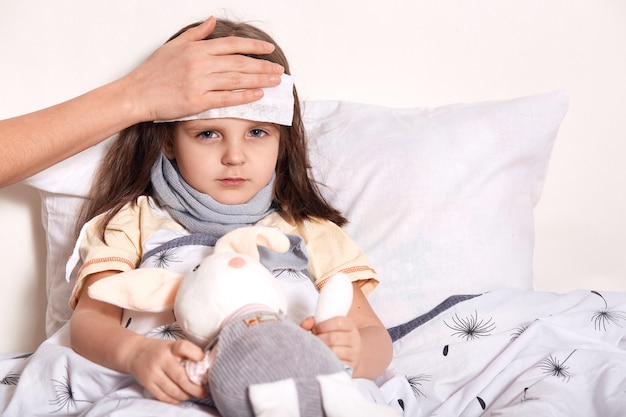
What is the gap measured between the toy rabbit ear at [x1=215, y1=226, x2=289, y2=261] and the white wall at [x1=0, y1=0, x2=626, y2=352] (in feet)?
2.28

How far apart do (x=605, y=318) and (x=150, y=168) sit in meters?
0.83

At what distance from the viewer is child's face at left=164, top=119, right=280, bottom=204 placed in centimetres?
133

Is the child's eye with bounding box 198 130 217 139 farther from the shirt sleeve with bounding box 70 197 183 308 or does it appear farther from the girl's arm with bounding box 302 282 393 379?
the girl's arm with bounding box 302 282 393 379

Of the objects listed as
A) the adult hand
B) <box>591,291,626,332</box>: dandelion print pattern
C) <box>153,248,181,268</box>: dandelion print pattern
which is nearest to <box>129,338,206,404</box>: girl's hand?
<box>153,248,181,268</box>: dandelion print pattern

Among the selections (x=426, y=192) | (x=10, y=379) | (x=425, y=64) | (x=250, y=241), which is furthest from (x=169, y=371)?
(x=425, y=64)

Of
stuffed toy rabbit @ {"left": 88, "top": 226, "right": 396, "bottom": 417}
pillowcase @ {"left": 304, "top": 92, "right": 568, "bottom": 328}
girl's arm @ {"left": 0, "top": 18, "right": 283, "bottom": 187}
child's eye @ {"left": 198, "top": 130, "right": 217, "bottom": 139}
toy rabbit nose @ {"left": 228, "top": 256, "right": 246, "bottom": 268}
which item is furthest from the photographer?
pillowcase @ {"left": 304, "top": 92, "right": 568, "bottom": 328}

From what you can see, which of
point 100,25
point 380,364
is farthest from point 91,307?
point 100,25

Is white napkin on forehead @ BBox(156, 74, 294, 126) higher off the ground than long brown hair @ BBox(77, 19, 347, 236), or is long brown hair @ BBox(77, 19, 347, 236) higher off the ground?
white napkin on forehead @ BBox(156, 74, 294, 126)

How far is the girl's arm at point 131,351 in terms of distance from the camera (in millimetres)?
1009

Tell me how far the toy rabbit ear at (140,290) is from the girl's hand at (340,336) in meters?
0.19

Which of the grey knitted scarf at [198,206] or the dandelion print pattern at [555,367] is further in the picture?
the grey knitted scarf at [198,206]

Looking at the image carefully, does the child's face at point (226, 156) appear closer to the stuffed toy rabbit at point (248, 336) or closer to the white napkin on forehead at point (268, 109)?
the white napkin on forehead at point (268, 109)

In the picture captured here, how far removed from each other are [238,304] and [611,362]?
593 millimetres

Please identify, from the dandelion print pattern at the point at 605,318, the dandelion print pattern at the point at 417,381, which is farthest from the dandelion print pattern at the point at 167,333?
the dandelion print pattern at the point at 605,318
